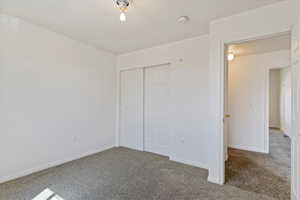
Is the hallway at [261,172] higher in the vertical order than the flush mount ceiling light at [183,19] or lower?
lower

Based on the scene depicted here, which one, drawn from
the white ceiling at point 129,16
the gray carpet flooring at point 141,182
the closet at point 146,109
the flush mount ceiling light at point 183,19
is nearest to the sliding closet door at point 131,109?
the closet at point 146,109

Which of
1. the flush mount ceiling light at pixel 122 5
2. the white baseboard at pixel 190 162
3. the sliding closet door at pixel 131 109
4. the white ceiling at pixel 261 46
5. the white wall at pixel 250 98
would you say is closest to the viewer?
the flush mount ceiling light at pixel 122 5

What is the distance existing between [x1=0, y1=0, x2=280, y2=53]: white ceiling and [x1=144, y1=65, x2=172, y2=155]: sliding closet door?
884mm

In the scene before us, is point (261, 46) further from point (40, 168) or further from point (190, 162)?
point (40, 168)

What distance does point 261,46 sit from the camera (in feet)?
10.7

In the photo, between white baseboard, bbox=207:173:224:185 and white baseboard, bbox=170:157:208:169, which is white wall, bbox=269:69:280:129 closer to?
white baseboard, bbox=170:157:208:169

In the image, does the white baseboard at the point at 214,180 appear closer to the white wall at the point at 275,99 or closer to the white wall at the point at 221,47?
the white wall at the point at 221,47

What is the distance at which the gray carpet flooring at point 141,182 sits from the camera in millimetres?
1936

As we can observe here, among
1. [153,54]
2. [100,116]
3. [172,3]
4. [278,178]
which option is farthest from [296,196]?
[100,116]

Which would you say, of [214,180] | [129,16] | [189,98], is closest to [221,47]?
[189,98]

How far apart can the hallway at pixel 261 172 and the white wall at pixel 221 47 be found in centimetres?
42

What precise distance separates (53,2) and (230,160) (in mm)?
4212

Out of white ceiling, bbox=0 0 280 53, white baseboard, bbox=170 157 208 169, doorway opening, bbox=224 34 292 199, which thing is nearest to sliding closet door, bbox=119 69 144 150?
white baseboard, bbox=170 157 208 169

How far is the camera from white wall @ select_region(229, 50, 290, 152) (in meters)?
3.69
